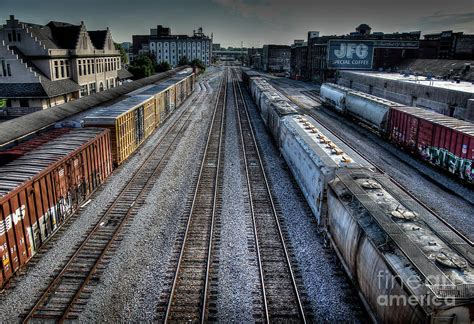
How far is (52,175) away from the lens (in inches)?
542

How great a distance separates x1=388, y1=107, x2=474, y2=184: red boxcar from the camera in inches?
795

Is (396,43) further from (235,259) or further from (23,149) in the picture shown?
(23,149)

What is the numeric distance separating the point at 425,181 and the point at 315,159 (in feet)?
31.6

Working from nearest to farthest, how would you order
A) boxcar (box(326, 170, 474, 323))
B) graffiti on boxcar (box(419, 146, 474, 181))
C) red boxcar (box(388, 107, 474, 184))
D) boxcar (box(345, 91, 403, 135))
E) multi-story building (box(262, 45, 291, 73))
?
boxcar (box(326, 170, 474, 323)) < graffiti on boxcar (box(419, 146, 474, 181)) < red boxcar (box(388, 107, 474, 184)) < boxcar (box(345, 91, 403, 135)) < multi-story building (box(262, 45, 291, 73))

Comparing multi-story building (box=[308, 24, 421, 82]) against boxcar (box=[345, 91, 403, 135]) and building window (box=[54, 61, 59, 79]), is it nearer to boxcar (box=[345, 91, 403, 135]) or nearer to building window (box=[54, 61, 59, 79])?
boxcar (box=[345, 91, 403, 135])

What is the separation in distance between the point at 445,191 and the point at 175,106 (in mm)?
33598

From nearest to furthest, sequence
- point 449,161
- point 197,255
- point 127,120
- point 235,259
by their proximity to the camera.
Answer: point 235,259 → point 197,255 → point 449,161 → point 127,120

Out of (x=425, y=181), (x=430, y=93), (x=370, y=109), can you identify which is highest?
(x=430, y=93)

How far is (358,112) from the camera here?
118 feet

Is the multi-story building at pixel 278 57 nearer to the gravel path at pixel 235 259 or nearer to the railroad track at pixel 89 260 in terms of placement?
the gravel path at pixel 235 259

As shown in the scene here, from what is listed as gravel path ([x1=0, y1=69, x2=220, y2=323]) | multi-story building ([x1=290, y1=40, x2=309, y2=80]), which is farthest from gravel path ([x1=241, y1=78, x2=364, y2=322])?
multi-story building ([x1=290, y1=40, x2=309, y2=80])

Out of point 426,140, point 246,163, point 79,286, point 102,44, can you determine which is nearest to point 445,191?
point 426,140

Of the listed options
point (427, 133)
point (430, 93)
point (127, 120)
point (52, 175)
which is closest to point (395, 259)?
point (52, 175)

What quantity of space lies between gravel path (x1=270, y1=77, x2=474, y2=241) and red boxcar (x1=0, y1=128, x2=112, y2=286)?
55.5 feet
